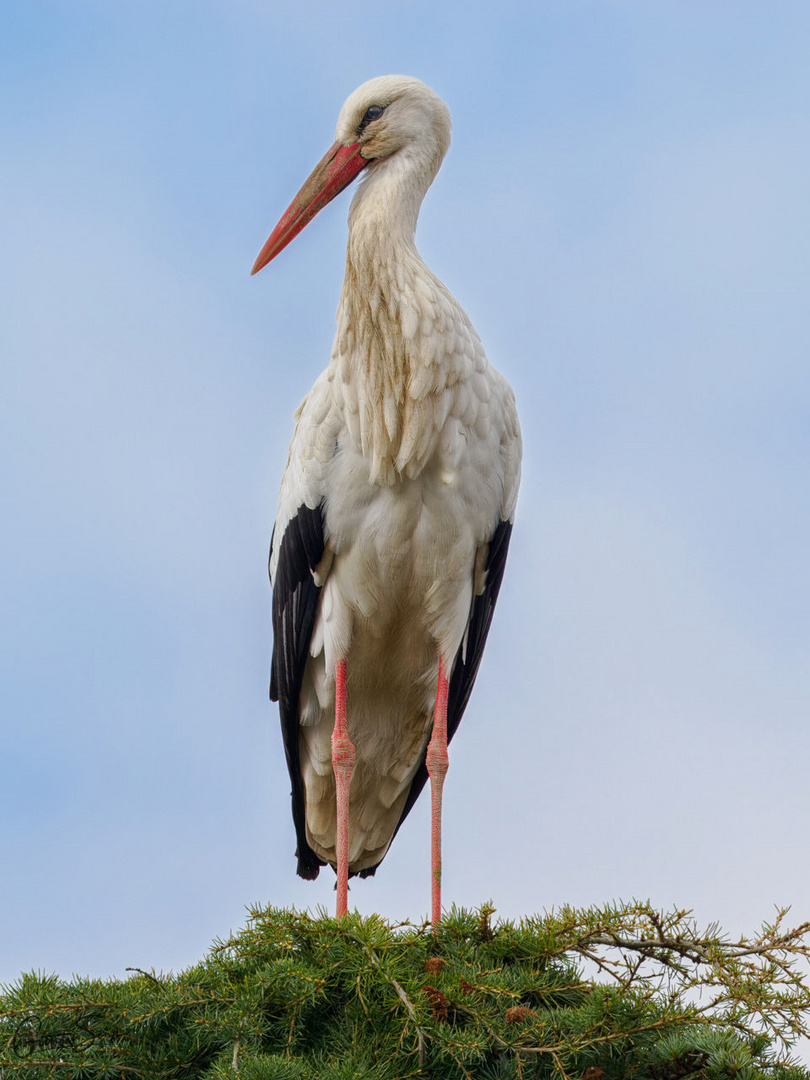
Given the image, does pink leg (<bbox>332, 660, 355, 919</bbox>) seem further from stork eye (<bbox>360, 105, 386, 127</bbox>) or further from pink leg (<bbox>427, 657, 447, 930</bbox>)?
stork eye (<bbox>360, 105, 386, 127</bbox>)

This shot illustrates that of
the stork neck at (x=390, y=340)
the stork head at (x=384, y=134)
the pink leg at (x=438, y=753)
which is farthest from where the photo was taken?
the stork head at (x=384, y=134)

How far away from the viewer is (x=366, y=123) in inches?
202

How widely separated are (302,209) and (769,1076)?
3.52 m

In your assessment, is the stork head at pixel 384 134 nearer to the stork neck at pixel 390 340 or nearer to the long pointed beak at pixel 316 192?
the long pointed beak at pixel 316 192

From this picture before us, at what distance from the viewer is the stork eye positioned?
5.10m

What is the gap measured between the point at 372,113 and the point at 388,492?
1.50 meters

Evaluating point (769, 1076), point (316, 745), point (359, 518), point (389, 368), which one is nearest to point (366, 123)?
point (389, 368)

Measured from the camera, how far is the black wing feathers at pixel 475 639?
5.13m

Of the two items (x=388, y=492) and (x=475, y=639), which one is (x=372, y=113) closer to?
(x=388, y=492)

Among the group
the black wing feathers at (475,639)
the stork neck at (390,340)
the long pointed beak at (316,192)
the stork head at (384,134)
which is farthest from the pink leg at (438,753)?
the stork head at (384,134)

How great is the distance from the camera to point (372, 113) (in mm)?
5113

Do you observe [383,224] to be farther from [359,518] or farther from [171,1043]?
[171,1043]

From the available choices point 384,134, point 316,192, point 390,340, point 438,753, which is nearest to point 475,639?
point 438,753

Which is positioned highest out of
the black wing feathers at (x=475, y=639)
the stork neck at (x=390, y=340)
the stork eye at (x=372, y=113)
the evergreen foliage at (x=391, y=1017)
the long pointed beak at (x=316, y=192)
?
the stork eye at (x=372, y=113)
